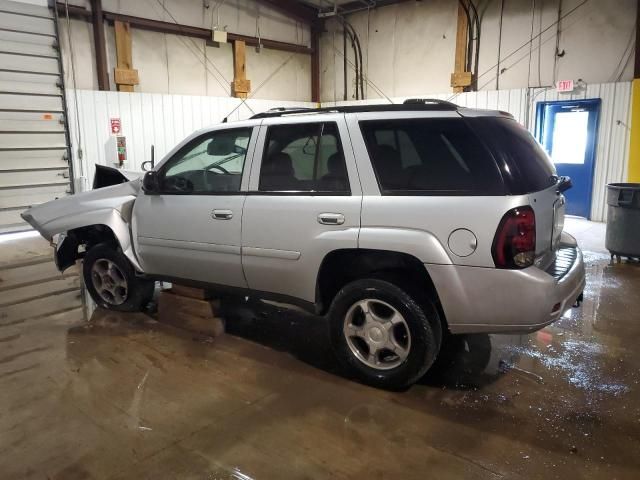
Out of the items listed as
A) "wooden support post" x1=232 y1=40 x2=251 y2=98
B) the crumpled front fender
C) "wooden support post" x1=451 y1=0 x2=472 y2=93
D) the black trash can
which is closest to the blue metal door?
"wooden support post" x1=451 y1=0 x2=472 y2=93

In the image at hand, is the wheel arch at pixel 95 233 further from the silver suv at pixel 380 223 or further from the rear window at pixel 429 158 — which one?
the rear window at pixel 429 158

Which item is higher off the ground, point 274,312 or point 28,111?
point 28,111

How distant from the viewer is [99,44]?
958 centimetres

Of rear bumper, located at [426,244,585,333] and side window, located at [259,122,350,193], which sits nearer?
rear bumper, located at [426,244,585,333]

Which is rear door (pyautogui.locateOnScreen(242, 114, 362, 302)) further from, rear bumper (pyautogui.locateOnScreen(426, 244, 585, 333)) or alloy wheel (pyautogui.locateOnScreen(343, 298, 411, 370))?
rear bumper (pyautogui.locateOnScreen(426, 244, 585, 333))

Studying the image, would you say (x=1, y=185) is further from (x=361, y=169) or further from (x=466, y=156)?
(x=466, y=156)

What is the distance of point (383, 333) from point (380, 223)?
0.72m

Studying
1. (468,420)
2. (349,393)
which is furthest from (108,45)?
(468,420)

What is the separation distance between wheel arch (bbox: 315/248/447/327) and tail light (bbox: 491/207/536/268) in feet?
1.45

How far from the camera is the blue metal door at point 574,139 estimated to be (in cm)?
950

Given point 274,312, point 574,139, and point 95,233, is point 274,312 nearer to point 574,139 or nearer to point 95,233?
point 95,233

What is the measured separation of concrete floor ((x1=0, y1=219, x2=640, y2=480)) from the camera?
2.50 meters

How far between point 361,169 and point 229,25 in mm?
10140

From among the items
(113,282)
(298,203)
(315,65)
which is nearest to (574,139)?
(315,65)
